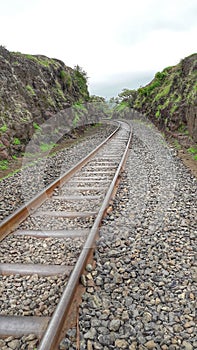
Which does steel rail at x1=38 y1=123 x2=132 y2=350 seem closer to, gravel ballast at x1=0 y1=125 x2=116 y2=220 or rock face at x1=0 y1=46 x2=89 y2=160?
gravel ballast at x1=0 y1=125 x2=116 y2=220

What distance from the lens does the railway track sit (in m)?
2.20

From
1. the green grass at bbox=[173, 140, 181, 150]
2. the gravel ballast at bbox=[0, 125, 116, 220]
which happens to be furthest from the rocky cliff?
the gravel ballast at bbox=[0, 125, 116, 220]

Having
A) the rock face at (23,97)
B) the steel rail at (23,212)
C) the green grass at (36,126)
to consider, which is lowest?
the steel rail at (23,212)

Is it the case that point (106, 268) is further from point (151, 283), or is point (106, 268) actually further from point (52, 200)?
point (52, 200)

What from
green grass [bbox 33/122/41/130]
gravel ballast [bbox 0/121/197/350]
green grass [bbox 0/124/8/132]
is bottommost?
gravel ballast [bbox 0/121/197/350]

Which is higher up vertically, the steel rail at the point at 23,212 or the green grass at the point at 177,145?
the green grass at the point at 177,145

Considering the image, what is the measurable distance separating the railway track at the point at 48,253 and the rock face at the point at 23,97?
13.6 ft

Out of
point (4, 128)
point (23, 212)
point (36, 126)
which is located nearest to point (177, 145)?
point (36, 126)

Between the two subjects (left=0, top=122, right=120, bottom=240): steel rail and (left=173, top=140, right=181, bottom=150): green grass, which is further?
(left=173, top=140, right=181, bottom=150): green grass

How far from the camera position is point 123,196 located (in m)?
5.00

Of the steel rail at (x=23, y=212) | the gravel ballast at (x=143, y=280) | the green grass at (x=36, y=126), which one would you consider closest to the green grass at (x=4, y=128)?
the green grass at (x=36, y=126)

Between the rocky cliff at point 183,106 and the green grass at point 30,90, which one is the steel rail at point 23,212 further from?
the green grass at point 30,90

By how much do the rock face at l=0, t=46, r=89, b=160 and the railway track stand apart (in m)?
4.14

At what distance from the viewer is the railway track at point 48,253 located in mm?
2203
